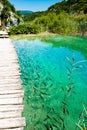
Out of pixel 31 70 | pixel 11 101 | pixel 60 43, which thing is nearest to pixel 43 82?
pixel 31 70

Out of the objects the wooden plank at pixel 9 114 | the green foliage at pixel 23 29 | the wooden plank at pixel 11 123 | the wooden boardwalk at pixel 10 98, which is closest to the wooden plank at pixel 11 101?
the wooden boardwalk at pixel 10 98

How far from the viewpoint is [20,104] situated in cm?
535

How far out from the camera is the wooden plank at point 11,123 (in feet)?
14.5

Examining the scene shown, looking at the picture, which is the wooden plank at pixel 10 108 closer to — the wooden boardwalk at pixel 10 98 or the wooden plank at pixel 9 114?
the wooden boardwalk at pixel 10 98

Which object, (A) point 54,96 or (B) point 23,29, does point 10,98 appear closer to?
(A) point 54,96

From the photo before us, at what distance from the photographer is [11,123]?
4.49 metres

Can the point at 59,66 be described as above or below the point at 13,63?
below

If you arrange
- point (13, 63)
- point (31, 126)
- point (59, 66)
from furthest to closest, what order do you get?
point (59, 66), point (13, 63), point (31, 126)

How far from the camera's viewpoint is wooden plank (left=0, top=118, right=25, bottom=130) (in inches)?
174

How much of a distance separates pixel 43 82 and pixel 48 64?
465 cm

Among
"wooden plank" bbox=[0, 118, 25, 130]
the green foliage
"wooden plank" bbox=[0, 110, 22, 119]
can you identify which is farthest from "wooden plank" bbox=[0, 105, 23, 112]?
the green foliage

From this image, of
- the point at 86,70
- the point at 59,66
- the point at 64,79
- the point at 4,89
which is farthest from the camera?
the point at 59,66

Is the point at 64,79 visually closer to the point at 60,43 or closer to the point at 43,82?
the point at 43,82

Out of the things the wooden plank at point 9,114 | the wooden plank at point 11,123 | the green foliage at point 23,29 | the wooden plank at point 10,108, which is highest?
the wooden plank at point 10,108
